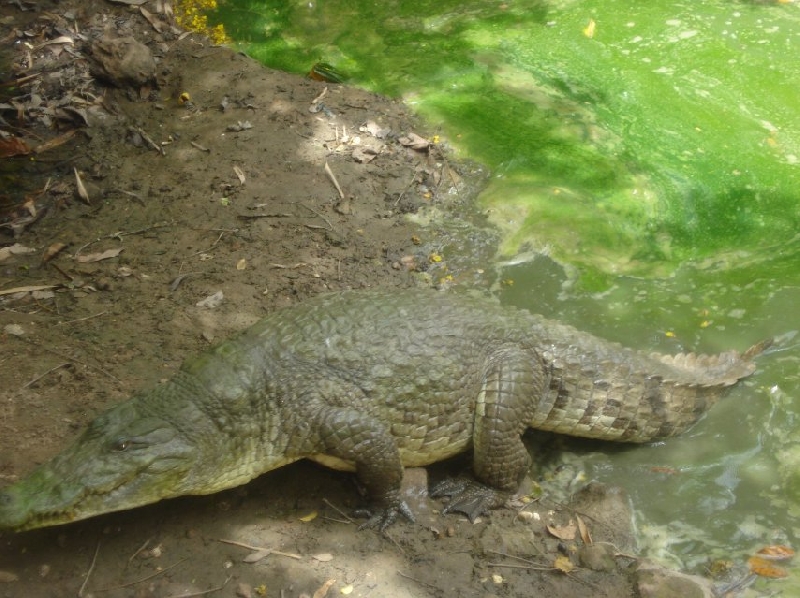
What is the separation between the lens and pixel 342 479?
3535mm

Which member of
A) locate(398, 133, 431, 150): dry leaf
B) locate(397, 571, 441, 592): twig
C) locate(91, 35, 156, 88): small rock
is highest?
locate(91, 35, 156, 88): small rock

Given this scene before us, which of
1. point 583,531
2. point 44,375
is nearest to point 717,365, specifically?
point 583,531

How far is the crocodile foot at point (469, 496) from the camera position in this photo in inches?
138

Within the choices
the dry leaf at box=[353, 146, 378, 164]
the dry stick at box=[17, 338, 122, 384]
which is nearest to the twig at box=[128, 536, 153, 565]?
the dry stick at box=[17, 338, 122, 384]

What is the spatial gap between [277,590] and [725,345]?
119 inches

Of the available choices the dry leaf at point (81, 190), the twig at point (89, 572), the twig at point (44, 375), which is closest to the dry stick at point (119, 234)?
the dry leaf at point (81, 190)

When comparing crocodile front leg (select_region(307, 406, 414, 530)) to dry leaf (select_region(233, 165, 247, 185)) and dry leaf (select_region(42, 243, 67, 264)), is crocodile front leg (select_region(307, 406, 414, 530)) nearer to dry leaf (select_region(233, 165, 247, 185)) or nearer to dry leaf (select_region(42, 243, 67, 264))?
dry leaf (select_region(42, 243, 67, 264))

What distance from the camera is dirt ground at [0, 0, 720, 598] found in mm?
3004

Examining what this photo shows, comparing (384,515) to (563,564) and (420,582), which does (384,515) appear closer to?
(420,582)

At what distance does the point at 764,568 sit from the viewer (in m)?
3.16

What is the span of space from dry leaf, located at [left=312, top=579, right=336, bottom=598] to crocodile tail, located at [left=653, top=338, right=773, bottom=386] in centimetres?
223

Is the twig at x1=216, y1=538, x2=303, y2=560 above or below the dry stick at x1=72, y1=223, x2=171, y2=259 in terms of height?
above

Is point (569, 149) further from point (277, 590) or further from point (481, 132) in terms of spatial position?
point (277, 590)

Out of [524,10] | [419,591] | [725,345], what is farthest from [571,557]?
[524,10]
